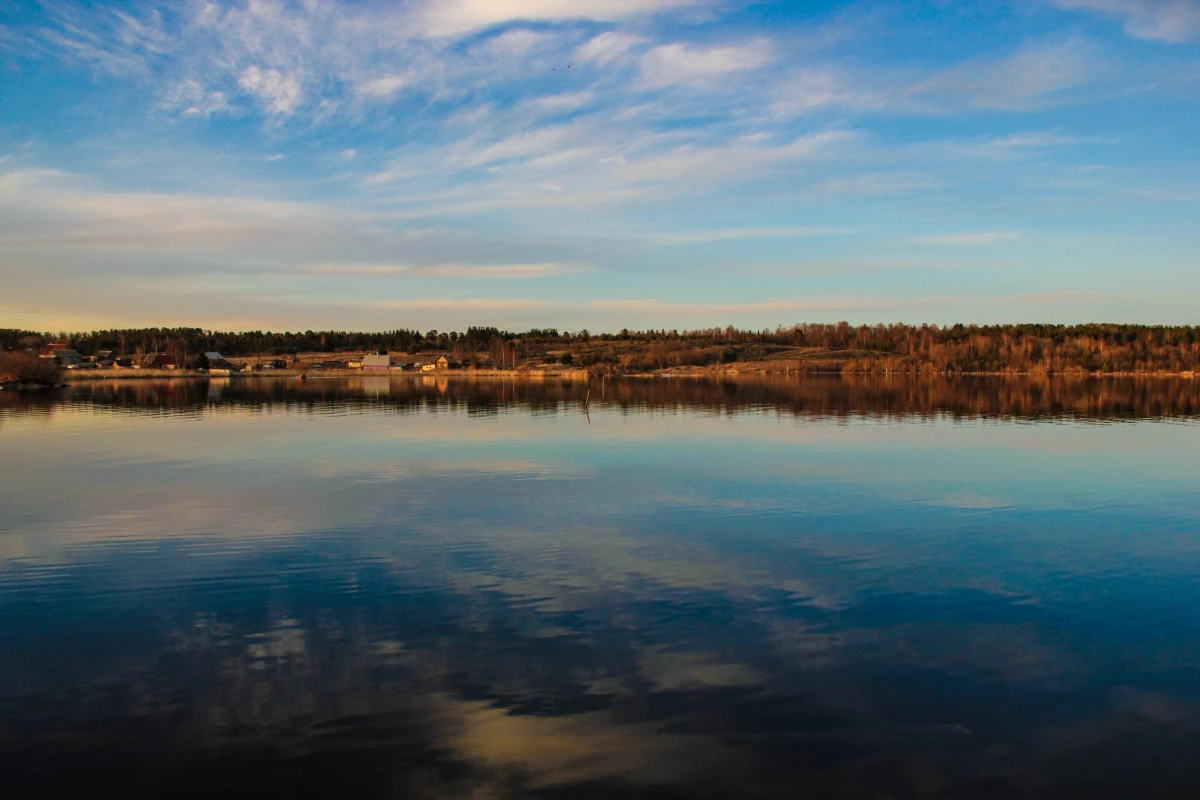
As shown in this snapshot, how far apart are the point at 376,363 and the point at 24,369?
86.1 meters

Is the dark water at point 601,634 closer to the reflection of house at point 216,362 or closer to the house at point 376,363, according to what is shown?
the reflection of house at point 216,362

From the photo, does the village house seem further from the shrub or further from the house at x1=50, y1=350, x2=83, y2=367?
the shrub

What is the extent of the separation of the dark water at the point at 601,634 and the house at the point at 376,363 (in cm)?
14741

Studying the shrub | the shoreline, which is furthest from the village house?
the shrub

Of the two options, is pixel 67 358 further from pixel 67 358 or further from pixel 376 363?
pixel 376 363

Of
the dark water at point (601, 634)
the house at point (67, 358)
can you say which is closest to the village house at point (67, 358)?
the house at point (67, 358)

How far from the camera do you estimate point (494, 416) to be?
152 feet

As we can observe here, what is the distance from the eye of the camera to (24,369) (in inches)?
3378

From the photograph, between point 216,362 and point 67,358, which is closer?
point 67,358

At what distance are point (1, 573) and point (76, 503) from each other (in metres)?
6.90

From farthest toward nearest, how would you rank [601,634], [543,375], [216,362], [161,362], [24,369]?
[216,362]
[161,362]
[543,375]
[24,369]
[601,634]

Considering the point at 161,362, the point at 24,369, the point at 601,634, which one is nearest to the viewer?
the point at 601,634

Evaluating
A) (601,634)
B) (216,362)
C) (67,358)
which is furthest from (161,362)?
(601,634)

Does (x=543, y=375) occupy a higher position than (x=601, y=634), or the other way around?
(x=543, y=375)
